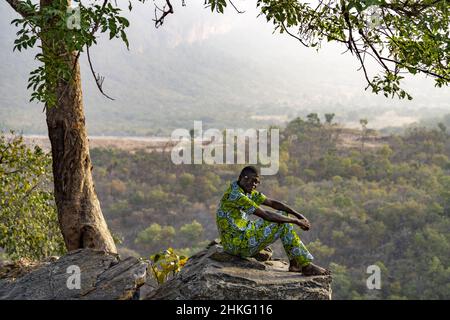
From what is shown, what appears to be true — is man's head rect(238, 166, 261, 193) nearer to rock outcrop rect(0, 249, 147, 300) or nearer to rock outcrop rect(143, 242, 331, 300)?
rock outcrop rect(143, 242, 331, 300)

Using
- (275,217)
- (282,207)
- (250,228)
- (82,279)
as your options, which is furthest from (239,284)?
(82,279)

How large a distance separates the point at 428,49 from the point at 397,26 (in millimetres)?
826

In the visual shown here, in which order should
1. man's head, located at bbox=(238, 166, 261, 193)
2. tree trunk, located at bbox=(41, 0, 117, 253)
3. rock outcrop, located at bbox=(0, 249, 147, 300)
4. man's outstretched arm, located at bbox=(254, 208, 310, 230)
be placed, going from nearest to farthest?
1. man's outstretched arm, located at bbox=(254, 208, 310, 230)
2. rock outcrop, located at bbox=(0, 249, 147, 300)
3. man's head, located at bbox=(238, 166, 261, 193)
4. tree trunk, located at bbox=(41, 0, 117, 253)

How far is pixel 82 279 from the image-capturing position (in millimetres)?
6754

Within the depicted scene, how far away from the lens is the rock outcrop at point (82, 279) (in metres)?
6.40

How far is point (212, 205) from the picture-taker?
1692 inches

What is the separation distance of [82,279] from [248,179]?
2147 millimetres

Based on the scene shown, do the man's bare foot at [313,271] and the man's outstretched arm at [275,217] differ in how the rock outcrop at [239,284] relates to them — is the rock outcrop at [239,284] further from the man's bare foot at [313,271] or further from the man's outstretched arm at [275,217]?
the man's outstretched arm at [275,217]

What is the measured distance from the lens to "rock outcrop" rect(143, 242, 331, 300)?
6012 millimetres

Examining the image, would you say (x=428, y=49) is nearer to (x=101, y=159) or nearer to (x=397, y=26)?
(x=397, y=26)

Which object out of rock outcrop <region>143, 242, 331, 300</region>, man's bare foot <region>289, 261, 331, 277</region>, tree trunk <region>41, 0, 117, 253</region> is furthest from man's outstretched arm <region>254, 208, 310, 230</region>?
tree trunk <region>41, 0, 117, 253</region>

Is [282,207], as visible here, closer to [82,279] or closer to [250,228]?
[250,228]

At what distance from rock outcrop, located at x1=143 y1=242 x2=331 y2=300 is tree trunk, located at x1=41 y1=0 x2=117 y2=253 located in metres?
2.20

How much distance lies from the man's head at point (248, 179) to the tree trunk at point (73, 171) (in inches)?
108
